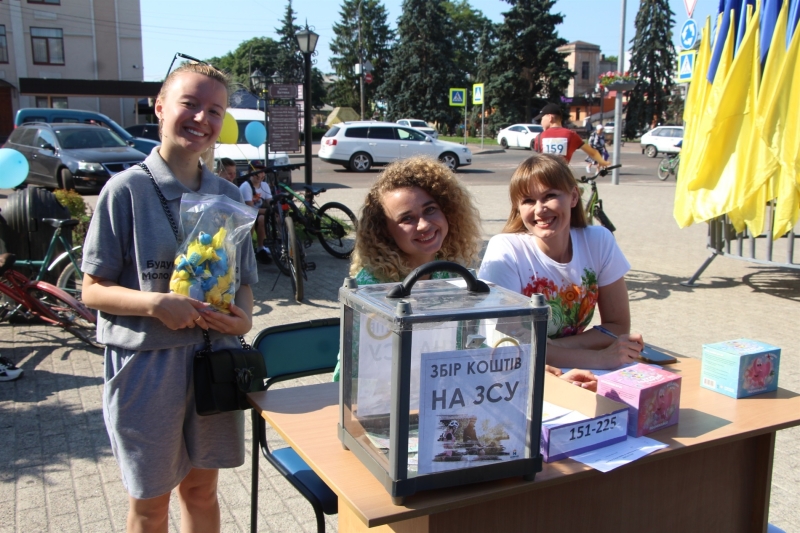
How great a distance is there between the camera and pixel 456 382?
1337mm

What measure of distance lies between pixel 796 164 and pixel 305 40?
7.73 m

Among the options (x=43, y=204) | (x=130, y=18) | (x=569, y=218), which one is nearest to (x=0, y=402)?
(x=43, y=204)

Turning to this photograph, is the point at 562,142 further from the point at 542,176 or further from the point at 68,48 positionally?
the point at 68,48

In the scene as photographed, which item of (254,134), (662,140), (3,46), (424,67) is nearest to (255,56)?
(424,67)

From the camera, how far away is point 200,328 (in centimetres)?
206

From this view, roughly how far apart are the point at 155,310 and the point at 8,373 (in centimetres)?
341

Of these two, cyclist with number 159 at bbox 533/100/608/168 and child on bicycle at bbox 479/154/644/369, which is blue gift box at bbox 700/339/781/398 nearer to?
child on bicycle at bbox 479/154/644/369

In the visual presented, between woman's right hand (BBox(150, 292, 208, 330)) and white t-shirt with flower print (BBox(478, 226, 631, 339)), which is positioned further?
white t-shirt with flower print (BBox(478, 226, 631, 339))

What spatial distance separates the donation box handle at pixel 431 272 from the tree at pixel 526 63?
49.3 metres

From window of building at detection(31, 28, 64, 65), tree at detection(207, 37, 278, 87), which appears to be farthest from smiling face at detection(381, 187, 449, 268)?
tree at detection(207, 37, 278, 87)

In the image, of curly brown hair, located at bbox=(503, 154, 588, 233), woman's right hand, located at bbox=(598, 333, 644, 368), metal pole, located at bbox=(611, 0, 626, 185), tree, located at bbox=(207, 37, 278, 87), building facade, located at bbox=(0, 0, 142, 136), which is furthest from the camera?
tree, located at bbox=(207, 37, 278, 87)

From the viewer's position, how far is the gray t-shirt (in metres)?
1.95

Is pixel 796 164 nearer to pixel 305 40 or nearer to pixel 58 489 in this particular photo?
pixel 58 489

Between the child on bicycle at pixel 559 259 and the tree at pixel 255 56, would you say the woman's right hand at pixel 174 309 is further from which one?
the tree at pixel 255 56
